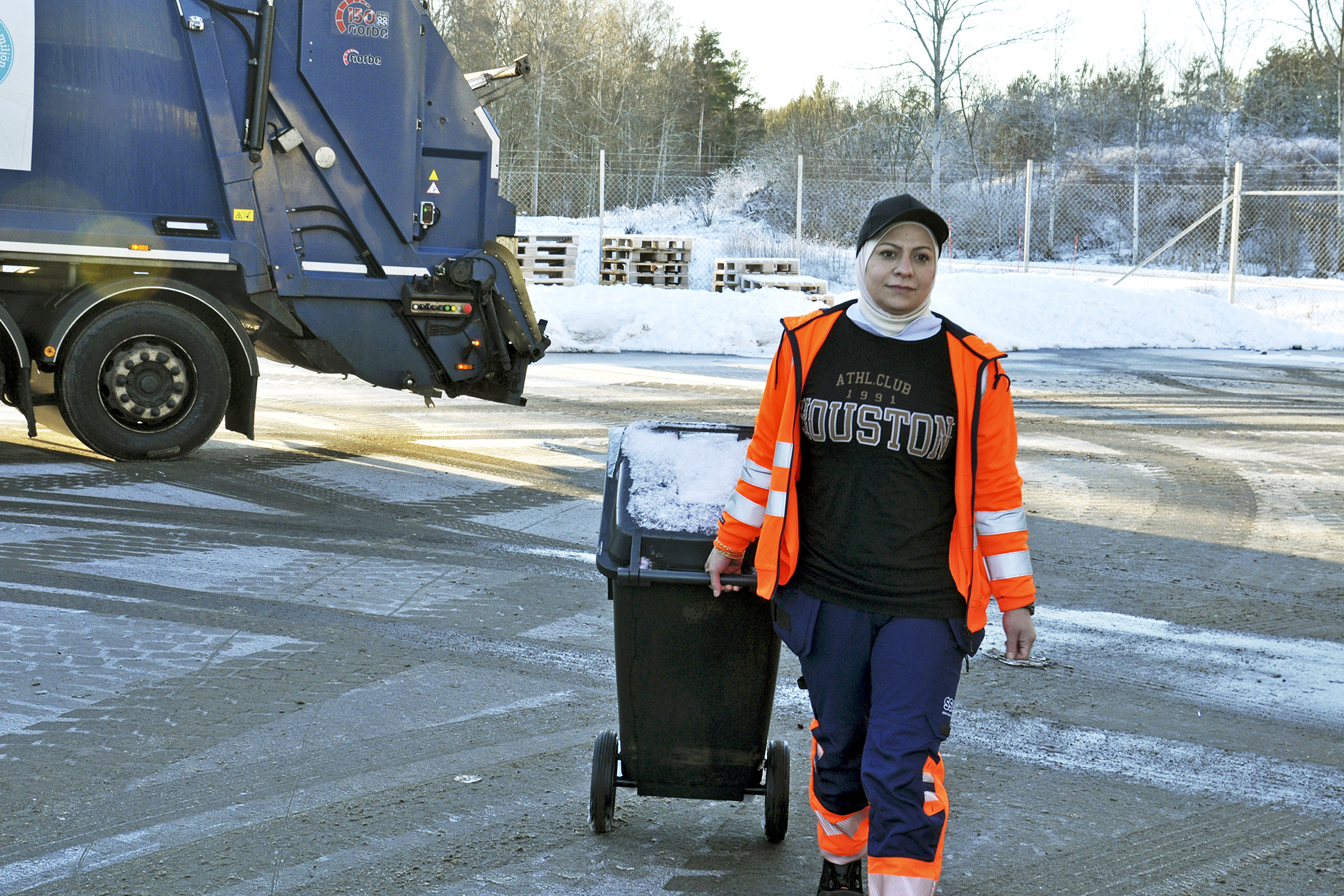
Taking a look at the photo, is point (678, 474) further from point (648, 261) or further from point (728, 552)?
point (648, 261)

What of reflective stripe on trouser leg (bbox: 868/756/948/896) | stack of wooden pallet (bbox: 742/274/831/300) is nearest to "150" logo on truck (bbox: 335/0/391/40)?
reflective stripe on trouser leg (bbox: 868/756/948/896)

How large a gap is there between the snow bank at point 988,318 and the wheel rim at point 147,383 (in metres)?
8.15

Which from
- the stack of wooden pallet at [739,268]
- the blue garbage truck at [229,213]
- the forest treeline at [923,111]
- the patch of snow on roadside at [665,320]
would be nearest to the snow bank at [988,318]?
the patch of snow on roadside at [665,320]

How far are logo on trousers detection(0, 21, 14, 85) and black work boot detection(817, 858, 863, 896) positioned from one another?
7.01 m

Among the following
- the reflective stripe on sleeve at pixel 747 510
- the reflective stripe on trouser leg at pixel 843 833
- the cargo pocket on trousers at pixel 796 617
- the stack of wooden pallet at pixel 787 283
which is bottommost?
the reflective stripe on trouser leg at pixel 843 833

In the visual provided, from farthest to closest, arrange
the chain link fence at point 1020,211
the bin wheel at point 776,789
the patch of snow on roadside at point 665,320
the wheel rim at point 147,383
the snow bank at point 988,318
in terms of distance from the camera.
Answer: the chain link fence at point 1020,211, the snow bank at point 988,318, the patch of snow on roadside at point 665,320, the wheel rim at point 147,383, the bin wheel at point 776,789

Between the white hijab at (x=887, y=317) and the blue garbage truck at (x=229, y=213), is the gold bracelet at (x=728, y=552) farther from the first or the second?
the blue garbage truck at (x=229, y=213)

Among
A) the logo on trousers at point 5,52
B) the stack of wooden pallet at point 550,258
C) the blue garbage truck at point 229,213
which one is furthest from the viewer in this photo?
the stack of wooden pallet at point 550,258

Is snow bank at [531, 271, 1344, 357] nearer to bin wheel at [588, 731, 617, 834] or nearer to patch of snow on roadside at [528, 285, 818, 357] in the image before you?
patch of snow on roadside at [528, 285, 818, 357]

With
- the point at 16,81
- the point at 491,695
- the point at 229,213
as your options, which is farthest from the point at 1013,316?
the point at 491,695

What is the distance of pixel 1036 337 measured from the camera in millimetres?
17859

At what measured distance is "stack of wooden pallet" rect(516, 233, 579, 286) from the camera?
73.6 feet

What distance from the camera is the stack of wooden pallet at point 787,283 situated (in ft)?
70.1

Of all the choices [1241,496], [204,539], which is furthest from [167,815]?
[1241,496]
